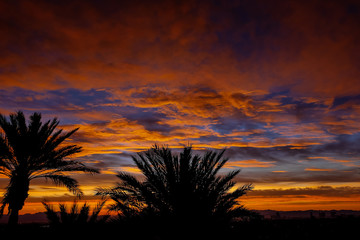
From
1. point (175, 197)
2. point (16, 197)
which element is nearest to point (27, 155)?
point (16, 197)

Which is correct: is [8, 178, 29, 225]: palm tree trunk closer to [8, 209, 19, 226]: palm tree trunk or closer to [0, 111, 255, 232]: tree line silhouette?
[8, 209, 19, 226]: palm tree trunk

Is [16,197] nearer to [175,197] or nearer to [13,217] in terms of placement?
[13,217]

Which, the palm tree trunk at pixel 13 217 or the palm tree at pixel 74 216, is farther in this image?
the palm tree trunk at pixel 13 217

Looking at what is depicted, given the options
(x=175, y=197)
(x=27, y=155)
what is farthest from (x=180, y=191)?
(x=27, y=155)

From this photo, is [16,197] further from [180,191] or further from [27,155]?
[180,191]

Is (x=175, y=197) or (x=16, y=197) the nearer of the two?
(x=175, y=197)

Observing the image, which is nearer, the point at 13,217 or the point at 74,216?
the point at 74,216

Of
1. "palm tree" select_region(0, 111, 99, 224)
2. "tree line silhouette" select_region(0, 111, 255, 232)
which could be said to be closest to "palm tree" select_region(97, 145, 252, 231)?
"tree line silhouette" select_region(0, 111, 255, 232)

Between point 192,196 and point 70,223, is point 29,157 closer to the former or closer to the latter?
point 70,223

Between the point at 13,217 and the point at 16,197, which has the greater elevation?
the point at 16,197

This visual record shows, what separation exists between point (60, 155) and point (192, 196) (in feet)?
27.9

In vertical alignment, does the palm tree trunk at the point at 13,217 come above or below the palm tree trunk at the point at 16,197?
below

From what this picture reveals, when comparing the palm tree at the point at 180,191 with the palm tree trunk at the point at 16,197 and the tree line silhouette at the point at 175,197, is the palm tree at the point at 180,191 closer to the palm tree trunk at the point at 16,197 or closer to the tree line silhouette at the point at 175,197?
the tree line silhouette at the point at 175,197

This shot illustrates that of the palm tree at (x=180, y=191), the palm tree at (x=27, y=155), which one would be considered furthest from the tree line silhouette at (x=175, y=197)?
the palm tree at (x=27, y=155)
